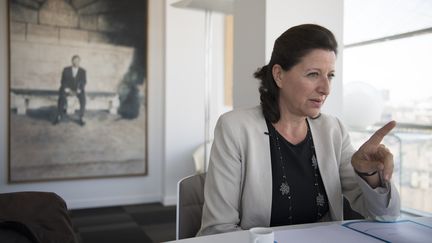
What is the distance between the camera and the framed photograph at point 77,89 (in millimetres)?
3900

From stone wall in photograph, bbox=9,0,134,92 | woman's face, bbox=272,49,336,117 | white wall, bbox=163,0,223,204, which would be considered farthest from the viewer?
white wall, bbox=163,0,223,204

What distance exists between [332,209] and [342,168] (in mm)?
207

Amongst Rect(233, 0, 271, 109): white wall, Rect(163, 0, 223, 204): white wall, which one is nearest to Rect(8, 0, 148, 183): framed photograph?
Rect(163, 0, 223, 204): white wall

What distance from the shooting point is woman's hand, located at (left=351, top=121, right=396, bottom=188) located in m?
1.36

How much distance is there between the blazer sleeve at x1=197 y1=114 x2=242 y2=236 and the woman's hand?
0.46 metres

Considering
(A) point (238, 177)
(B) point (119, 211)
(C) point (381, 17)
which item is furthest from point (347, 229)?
(B) point (119, 211)

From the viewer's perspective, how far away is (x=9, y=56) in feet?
12.6

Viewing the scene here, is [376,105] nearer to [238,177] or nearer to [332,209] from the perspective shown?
[332,209]

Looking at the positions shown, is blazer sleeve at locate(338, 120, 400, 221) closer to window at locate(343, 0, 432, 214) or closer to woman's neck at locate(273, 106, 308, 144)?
woman's neck at locate(273, 106, 308, 144)

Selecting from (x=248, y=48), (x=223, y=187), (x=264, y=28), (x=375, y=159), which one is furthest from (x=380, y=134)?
(x=248, y=48)

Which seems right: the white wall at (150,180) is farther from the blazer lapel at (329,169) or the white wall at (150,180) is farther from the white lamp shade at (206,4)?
the blazer lapel at (329,169)

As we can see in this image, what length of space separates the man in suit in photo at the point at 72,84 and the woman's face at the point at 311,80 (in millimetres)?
3145

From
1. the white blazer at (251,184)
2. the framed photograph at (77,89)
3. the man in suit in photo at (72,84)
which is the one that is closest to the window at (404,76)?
the white blazer at (251,184)

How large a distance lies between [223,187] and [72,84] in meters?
3.17
